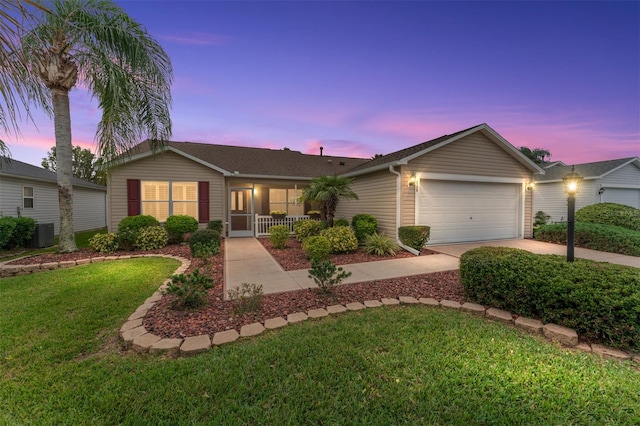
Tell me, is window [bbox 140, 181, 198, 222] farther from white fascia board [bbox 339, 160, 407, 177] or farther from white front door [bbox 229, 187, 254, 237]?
white fascia board [bbox 339, 160, 407, 177]

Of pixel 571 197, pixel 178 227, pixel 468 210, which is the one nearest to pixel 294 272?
pixel 571 197

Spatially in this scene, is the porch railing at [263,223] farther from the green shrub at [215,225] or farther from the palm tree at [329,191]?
the palm tree at [329,191]

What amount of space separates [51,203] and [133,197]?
7283 millimetres

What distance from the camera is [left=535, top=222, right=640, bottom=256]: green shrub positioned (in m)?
7.50

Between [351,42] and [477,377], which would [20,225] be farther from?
[477,377]

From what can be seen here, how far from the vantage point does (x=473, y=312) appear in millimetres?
3750

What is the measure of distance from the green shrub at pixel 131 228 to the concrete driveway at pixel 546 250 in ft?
32.2

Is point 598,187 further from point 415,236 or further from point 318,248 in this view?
point 318,248

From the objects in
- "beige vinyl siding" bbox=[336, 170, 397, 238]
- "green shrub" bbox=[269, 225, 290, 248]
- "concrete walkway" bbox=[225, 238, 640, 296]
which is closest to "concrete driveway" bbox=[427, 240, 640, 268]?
"concrete walkway" bbox=[225, 238, 640, 296]

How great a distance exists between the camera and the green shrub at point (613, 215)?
10.0 m

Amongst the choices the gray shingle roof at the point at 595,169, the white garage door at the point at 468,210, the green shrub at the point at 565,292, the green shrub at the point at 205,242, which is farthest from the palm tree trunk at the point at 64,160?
the gray shingle roof at the point at 595,169

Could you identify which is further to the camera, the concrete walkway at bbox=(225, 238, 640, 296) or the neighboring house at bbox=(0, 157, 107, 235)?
the neighboring house at bbox=(0, 157, 107, 235)

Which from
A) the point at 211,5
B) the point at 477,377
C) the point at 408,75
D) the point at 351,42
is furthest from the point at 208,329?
the point at 408,75

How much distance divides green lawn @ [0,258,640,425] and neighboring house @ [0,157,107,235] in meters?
10.5
